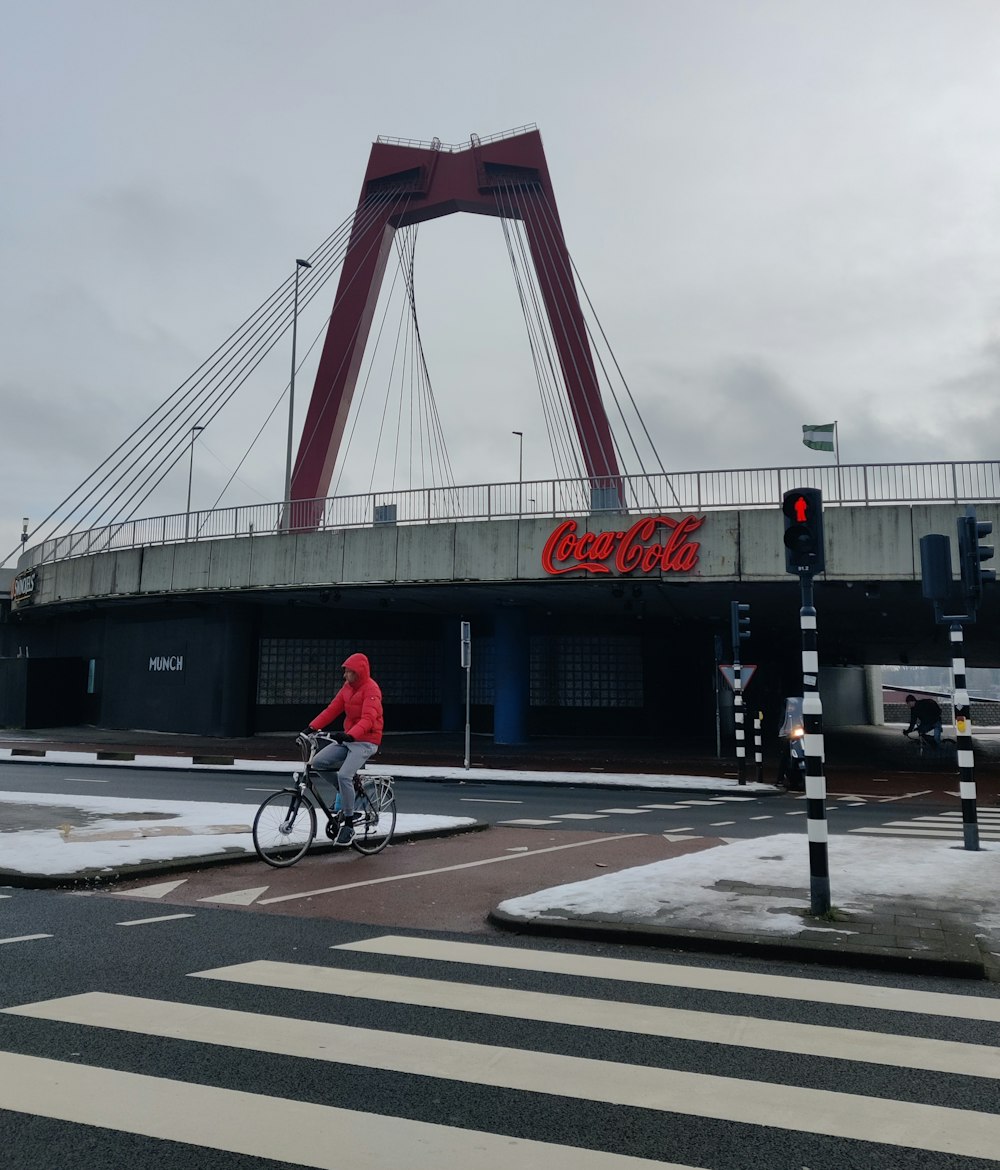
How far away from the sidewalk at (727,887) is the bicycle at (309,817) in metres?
0.43

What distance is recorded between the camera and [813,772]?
6699 millimetres

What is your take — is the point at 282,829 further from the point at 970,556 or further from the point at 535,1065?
the point at 970,556

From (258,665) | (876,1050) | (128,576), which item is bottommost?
(876,1050)

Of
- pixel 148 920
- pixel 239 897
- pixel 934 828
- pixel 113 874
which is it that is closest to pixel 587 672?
pixel 934 828

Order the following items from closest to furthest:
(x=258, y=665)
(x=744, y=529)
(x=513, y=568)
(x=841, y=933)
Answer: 1. (x=841, y=933)
2. (x=744, y=529)
3. (x=513, y=568)
4. (x=258, y=665)

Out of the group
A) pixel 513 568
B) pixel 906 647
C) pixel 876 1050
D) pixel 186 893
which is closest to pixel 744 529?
pixel 513 568

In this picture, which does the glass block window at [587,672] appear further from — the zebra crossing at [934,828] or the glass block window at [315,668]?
the zebra crossing at [934,828]

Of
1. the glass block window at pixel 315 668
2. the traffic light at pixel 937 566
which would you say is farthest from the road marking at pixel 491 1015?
the glass block window at pixel 315 668

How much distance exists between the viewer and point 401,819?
40.0 ft

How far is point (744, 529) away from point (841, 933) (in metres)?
18.2

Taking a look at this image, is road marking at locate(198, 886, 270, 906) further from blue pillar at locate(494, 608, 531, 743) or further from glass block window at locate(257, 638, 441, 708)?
glass block window at locate(257, 638, 441, 708)

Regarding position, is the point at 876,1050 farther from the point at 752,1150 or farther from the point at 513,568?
the point at 513,568

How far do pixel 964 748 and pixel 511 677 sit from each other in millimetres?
22923

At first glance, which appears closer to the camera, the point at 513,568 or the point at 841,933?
the point at 841,933
